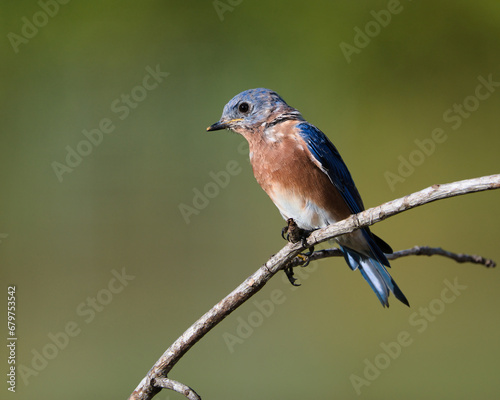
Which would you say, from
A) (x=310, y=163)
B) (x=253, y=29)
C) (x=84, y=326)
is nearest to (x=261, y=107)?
(x=310, y=163)

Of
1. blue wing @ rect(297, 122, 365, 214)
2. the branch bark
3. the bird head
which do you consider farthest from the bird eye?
the branch bark

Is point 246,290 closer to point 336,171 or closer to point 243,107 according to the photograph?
point 336,171

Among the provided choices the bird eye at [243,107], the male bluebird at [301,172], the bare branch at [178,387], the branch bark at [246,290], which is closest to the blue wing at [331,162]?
the male bluebird at [301,172]

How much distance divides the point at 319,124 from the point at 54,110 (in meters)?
2.90

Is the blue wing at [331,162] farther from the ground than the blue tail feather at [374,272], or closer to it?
farther from the ground

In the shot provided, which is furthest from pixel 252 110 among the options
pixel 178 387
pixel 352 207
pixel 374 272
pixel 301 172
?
pixel 178 387

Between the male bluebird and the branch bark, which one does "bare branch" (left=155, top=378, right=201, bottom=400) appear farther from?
the male bluebird

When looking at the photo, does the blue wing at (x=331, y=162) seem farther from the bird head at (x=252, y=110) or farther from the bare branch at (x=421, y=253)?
the bare branch at (x=421, y=253)

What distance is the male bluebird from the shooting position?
2664mm

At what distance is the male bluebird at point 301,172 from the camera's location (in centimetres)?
266

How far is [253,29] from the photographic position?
646cm

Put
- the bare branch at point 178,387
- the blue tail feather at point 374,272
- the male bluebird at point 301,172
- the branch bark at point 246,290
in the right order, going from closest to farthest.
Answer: the branch bark at point 246,290, the bare branch at point 178,387, the male bluebird at point 301,172, the blue tail feather at point 374,272

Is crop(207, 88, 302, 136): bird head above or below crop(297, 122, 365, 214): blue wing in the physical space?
above

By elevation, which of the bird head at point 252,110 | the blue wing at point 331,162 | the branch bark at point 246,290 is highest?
the bird head at point 252,110
